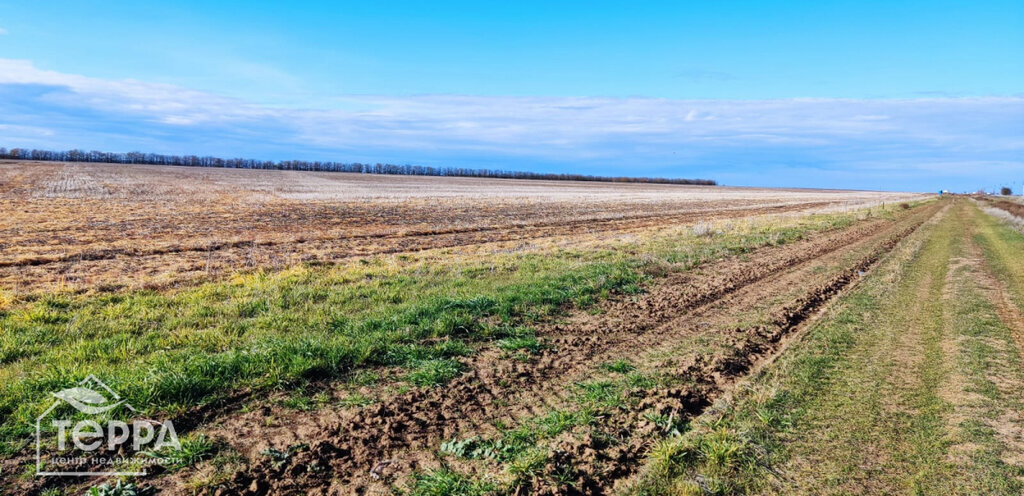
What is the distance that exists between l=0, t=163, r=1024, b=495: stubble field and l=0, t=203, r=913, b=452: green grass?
41 mm

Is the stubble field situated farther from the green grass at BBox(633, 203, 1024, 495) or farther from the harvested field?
the harvested field

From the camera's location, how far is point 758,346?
7.44 m

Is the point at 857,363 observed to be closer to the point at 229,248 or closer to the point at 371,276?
the point at 371,276

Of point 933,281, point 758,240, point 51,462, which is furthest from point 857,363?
point 758,240

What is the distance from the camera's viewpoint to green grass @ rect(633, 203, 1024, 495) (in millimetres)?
4227

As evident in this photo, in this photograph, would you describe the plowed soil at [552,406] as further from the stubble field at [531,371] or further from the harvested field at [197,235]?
the harvested field at [197,235]

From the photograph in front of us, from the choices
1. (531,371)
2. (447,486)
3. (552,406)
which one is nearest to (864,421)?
(552,406)

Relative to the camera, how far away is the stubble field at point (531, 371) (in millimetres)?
4352

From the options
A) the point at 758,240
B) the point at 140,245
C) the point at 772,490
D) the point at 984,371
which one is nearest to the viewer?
the point at 772,490

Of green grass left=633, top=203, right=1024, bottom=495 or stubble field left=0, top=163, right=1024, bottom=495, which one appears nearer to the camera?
green grass left=633, top=203, right=1024, bottom=495

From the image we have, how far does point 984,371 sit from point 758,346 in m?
2.59

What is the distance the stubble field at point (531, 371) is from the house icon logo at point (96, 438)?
0.44ft

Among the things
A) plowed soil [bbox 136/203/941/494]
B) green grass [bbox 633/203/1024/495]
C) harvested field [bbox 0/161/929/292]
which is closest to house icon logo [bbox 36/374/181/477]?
plowed soil [bbox 136/203/941/494]

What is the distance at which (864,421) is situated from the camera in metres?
5.11
